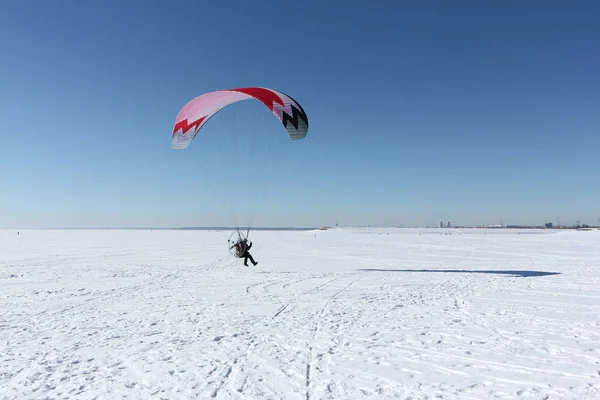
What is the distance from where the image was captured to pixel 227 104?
14.4 meters

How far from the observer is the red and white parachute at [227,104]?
13414mm

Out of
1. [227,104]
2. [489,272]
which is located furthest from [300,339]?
A: [489,272]

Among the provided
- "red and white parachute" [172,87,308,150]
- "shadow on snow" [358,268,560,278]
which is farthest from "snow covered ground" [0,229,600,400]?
"red and white parachute" [172,87,308,150]

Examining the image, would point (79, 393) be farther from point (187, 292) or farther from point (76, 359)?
point (187, 292)

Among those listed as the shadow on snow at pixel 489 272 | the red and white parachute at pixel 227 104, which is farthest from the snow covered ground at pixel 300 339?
the red and white parachute at pixel 227 104

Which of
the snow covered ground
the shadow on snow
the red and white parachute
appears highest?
the red and white parachute

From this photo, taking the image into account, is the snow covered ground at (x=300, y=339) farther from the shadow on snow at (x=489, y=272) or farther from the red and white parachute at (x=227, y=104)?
the red and white parachute at (x=227, y=104)

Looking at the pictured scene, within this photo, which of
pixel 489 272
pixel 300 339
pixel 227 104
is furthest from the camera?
pixel 489 272

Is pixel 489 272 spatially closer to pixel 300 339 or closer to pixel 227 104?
pixel 300 339

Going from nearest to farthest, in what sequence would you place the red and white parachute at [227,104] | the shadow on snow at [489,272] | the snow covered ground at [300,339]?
the snow covered ground at [300,339]
the red and white parachute at [227,104]
the shadow on snow at [489,272]

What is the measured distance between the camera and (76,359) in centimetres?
579

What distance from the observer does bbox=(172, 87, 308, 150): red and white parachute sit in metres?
13.4

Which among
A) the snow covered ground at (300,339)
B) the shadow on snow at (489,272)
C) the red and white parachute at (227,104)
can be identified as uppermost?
the red and white parachute at (227,104)

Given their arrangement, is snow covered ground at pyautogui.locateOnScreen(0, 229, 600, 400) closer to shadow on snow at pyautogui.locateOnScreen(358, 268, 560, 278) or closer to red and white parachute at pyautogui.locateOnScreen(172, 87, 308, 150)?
shadow on snow at pyautogui.locateOnScreen(358, 268, 560, 278)
